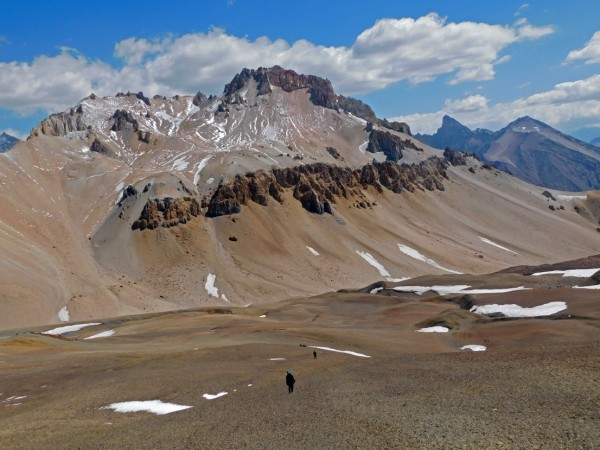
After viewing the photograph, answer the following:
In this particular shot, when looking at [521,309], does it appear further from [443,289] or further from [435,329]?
[443,289]

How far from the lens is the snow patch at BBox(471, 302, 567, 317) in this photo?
66125 mm

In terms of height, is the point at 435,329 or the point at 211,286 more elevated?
the point at 211,286

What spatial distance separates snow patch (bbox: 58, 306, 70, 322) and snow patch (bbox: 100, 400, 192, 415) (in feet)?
310

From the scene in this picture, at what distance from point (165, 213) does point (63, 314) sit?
2408 inches

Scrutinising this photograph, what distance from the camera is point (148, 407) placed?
1187 inches

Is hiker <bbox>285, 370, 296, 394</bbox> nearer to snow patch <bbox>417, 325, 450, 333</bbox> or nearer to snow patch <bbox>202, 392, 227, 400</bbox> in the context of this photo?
snow patch <bbox>202, 392, 227, 400</bbox>

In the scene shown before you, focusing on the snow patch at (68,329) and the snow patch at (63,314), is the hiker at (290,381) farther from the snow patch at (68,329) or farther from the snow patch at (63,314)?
the snow patch at (63,314)

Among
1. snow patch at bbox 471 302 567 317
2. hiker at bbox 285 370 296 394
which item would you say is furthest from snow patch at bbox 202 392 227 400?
snow patch at bbox 471 302 567 317

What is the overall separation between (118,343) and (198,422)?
4083 cm

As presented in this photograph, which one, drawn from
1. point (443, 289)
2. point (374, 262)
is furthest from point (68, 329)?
point (374, 262)

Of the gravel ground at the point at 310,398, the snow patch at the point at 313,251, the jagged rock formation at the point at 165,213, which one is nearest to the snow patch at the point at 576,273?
the gravel ground at the point at 310,398

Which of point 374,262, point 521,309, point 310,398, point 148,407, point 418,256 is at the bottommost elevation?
point 521,309

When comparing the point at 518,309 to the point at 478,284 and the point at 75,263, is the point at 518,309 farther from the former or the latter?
the point at 75,263

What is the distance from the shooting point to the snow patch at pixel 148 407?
29.3 metres
